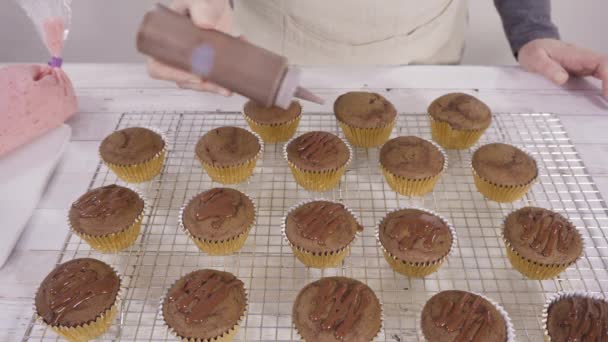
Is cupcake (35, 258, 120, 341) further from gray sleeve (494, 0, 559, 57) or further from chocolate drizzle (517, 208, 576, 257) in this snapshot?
gray sleeve (494, 0, 559, 57)

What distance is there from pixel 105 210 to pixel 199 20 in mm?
942

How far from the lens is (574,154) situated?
2.56m

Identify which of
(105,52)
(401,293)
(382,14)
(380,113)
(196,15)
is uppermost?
(196,15)

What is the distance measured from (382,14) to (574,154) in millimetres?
1236

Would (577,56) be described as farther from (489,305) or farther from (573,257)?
(489,305)

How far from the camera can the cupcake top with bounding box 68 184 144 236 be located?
7.07 ft

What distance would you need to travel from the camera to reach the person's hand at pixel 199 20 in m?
1.86

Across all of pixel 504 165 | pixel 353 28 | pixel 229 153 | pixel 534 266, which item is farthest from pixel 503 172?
pixel 229 153

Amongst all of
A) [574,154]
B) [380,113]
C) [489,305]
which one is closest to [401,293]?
[489,305]

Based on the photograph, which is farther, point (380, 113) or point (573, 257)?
point (380, 113)

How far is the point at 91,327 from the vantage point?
186cm

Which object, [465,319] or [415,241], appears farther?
[415,241]

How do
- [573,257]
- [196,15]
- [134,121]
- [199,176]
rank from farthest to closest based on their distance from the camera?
[134,121]
[199,176]
[573,257]
[196,15]

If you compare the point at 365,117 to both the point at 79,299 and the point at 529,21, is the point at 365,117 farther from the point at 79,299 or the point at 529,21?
the point at 79,299
